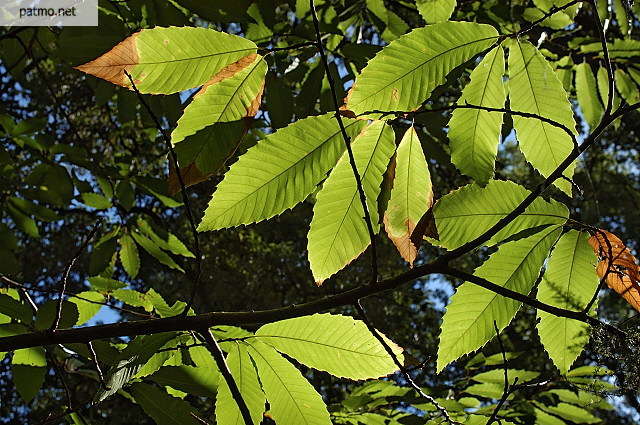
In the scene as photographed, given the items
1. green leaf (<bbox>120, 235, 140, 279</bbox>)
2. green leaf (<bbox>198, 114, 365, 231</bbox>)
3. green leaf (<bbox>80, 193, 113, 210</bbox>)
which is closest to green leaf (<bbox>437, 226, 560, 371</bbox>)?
green leaf (<bbox>198, 114, 365, 231</bbox>)

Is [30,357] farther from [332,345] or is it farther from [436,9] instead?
[436,9]

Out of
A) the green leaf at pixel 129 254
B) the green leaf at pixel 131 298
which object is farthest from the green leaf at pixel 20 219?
the green leaf at pixel 131 298

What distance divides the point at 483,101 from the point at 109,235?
62.5 inches


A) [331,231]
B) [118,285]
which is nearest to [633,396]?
[331,231]

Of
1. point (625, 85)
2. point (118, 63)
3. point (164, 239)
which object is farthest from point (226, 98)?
point (625, 85)

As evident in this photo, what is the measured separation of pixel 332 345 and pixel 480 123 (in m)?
0.40

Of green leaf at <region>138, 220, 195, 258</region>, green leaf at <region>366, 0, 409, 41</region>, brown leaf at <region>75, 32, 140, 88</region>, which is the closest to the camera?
brown leaf at <region>75, 32, 140, 88</region>

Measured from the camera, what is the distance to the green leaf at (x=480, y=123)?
0.88m

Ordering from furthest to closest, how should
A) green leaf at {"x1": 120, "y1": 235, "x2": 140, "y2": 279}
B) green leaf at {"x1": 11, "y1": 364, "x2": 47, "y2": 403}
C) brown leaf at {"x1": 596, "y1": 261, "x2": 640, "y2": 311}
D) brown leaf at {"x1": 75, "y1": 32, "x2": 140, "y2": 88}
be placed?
green leaf at {"x1": 120, "y1": 235, "x2": 140, "y2": 279} → green leaf at {"x1": 11, "y1": 364, "x2": 47, "y2": 403} → brown leaf at {"x1": 596, "y1": 261, "x2": 640, "y2": 311} → brown leaf at {"x1": 75, "y1": 32, "x2": 140, "y2": 88}

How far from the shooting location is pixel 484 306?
0.84 m

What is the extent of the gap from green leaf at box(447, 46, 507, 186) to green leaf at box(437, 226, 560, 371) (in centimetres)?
13

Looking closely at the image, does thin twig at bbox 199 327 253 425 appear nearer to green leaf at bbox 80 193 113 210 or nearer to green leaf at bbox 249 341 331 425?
green leaf at bbox 249 341 331 425

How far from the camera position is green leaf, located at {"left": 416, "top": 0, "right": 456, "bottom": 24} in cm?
117

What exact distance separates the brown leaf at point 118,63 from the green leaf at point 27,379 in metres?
0.62
